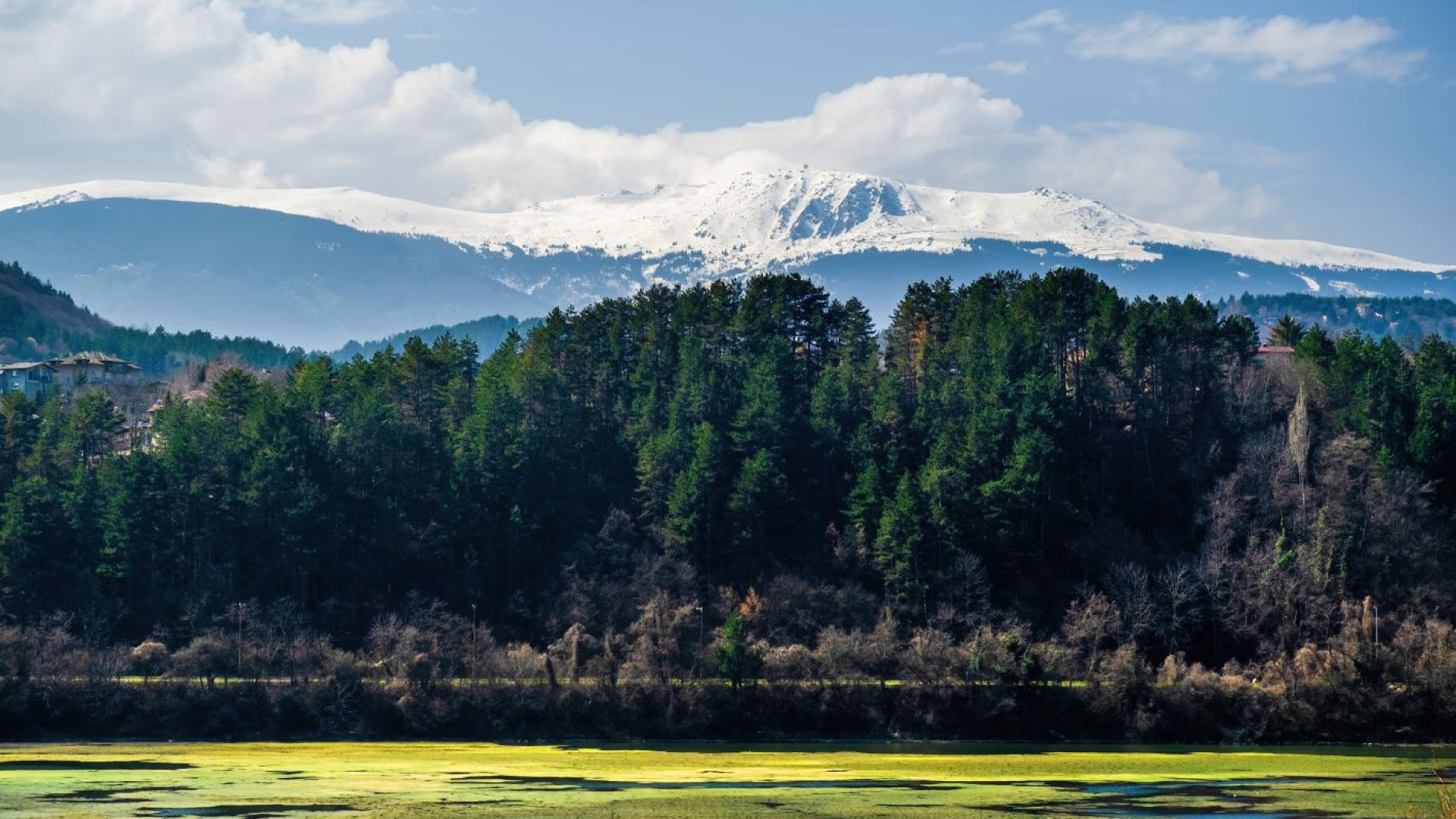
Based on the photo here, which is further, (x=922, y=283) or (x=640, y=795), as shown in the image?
(x=922, y=283)

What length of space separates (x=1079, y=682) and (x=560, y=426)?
52.2m

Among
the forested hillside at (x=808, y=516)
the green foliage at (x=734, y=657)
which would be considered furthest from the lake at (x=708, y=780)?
the forested hillside at (x=808, y=516)

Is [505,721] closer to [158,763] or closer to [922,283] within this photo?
[158,763]

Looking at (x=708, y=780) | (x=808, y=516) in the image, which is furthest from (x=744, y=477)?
(x=708, y=780)

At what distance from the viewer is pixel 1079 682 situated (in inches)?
4638

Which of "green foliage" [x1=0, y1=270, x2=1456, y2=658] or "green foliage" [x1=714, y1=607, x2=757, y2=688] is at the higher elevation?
"green foliage" [x1=0, y1=270, x2=1456, y2=658]

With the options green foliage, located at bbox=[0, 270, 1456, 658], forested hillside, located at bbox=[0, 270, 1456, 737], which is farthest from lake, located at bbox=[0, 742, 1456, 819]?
green foliage, located at bbox=[0, 270, 1456, 658]

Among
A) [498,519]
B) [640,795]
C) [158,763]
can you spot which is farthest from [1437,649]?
[158,763]

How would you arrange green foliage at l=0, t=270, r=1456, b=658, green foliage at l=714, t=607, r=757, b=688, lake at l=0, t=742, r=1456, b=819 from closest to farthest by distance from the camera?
1. lake at l=0, t=742, r=1456, b=819
2. green foliage at l=714, t=607, r=757, b=688
3. green foliage at l=0, t=270, r=1456, b=658

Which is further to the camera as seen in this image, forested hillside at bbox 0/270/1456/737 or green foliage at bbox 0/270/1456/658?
green foliage at bbox 0/270/1456/658

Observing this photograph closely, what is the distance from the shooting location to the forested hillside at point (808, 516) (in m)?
119

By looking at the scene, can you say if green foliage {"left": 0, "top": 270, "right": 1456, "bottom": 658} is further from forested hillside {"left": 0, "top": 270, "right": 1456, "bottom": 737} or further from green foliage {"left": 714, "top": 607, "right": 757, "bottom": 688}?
green foliage {"left": 714, "top": 607, "right": 757, "bottom": 688}

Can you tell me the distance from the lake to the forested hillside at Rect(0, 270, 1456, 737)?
11.0 metres

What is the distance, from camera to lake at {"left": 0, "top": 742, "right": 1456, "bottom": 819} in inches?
3029
